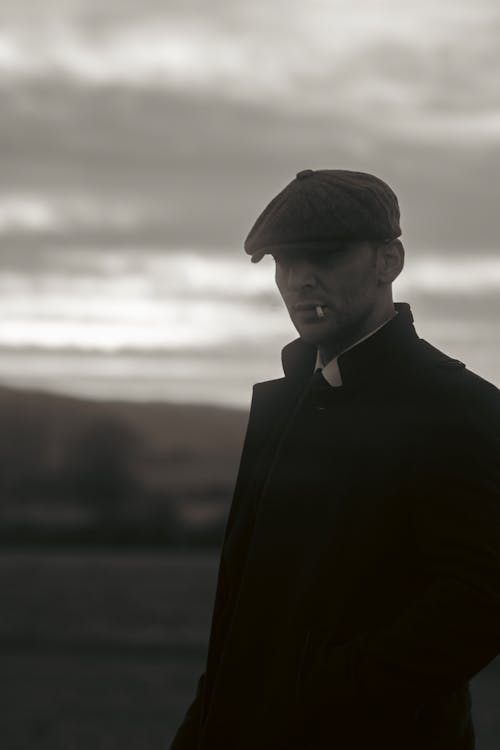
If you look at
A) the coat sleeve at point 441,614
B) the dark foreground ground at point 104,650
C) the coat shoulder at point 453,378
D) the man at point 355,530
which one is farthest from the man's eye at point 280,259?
the dark foreground ground at point 104,650

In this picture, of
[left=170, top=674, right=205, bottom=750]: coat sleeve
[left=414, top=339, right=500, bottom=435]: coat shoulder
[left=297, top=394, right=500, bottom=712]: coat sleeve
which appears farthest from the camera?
[left=170, top=674, right=205, bottom=750]: coat sleeve

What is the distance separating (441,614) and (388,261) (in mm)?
671

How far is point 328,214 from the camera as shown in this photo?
284 centimetres

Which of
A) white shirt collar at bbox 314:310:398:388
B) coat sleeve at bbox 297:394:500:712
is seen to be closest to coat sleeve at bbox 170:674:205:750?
coat sleeve at bbox 297:394:500:712

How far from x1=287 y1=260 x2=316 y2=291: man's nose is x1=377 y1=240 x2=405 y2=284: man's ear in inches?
4.9

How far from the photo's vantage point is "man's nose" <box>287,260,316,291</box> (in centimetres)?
285

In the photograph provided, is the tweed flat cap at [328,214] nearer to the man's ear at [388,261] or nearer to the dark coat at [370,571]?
the man's ear at [388,261]

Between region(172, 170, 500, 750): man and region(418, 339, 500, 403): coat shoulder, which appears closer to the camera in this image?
region(172, 170, 500, 750): man

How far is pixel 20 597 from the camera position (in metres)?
14.4

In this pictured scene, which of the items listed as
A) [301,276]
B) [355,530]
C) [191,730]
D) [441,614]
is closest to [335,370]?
[301,276]

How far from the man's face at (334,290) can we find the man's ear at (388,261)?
0.5 inches

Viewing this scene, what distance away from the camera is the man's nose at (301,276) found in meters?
2.85

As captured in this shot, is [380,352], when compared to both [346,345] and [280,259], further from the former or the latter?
[280,259]

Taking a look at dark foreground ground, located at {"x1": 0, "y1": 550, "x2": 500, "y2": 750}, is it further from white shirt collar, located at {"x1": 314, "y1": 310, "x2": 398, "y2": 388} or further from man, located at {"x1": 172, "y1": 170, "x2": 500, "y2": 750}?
white shirt collar, located at {"x1": 314, "y1": 310, "x2": 398, "y2": 388}
